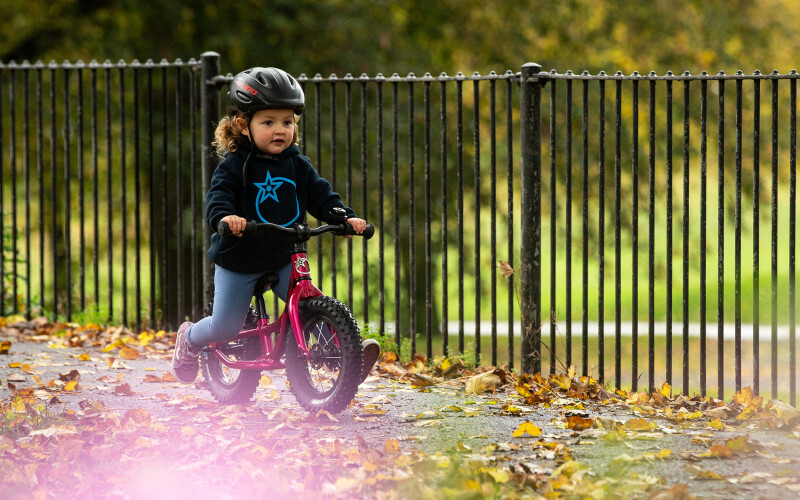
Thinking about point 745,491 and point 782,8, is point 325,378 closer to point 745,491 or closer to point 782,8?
point 745,491

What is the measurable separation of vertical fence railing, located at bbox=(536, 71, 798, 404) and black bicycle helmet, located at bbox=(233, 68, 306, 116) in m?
1.65

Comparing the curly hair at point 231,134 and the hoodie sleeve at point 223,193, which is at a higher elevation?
the curly hair at point 231,134

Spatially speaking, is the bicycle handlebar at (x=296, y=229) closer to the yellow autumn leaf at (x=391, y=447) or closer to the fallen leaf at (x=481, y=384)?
the yellow autumn leaf at (x=391, y=447)

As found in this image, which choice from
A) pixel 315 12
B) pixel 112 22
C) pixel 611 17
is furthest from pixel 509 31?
pixel 112 22

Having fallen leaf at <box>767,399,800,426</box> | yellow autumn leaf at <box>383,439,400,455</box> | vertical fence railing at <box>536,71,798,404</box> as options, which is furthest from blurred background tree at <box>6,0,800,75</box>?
yellow autumn leaf at <box>383,439,400,455</box>

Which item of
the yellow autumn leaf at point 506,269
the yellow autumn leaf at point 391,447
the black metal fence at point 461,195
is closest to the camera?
the yellow autumn leaf at point 391,447

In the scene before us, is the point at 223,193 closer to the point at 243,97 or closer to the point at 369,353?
the point at 243,97

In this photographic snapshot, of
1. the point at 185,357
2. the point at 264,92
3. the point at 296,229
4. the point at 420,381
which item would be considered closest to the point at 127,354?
the point at 185,357

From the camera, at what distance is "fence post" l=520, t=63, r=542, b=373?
6.24 metres

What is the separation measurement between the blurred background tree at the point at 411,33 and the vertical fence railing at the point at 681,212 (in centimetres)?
55

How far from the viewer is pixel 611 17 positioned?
1240 centimetres

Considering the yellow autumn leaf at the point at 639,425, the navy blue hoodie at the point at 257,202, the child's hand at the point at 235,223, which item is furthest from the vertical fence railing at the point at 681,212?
the child's hand at the point at 235,223

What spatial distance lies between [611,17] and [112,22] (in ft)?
20.6

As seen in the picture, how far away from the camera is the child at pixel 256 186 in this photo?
4836mm
